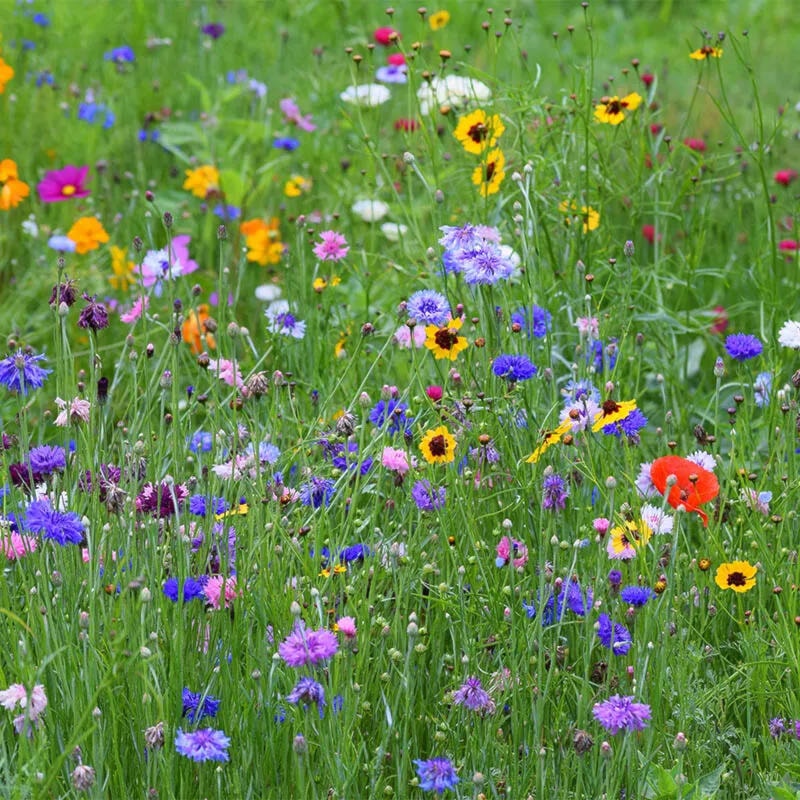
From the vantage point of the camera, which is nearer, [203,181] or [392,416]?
[392,416]

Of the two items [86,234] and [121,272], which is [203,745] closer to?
[121,272]

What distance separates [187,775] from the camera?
5.46 feet

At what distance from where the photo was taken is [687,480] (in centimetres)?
193

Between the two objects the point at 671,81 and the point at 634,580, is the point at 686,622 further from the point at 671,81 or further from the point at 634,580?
the point at 671,81

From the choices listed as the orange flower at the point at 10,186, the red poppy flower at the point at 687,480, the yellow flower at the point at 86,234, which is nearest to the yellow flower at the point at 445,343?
the red poppy flower at the point at 687,480

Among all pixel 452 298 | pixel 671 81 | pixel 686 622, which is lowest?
pixel 671 81

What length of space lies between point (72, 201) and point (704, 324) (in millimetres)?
1952

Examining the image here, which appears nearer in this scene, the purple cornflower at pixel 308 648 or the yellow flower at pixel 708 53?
the purple cornflower at pixel 308 648

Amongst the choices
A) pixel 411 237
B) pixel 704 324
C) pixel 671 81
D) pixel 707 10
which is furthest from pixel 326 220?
pixel 707 10

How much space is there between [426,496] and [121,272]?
1680 millimetres

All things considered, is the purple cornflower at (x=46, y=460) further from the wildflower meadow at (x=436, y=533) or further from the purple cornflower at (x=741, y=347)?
the purple cornflower at (x=741, y=347)

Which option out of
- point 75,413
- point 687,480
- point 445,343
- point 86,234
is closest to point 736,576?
point 687,480

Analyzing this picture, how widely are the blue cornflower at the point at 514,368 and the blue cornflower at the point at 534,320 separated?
0.28 m

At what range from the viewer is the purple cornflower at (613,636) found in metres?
1.75
